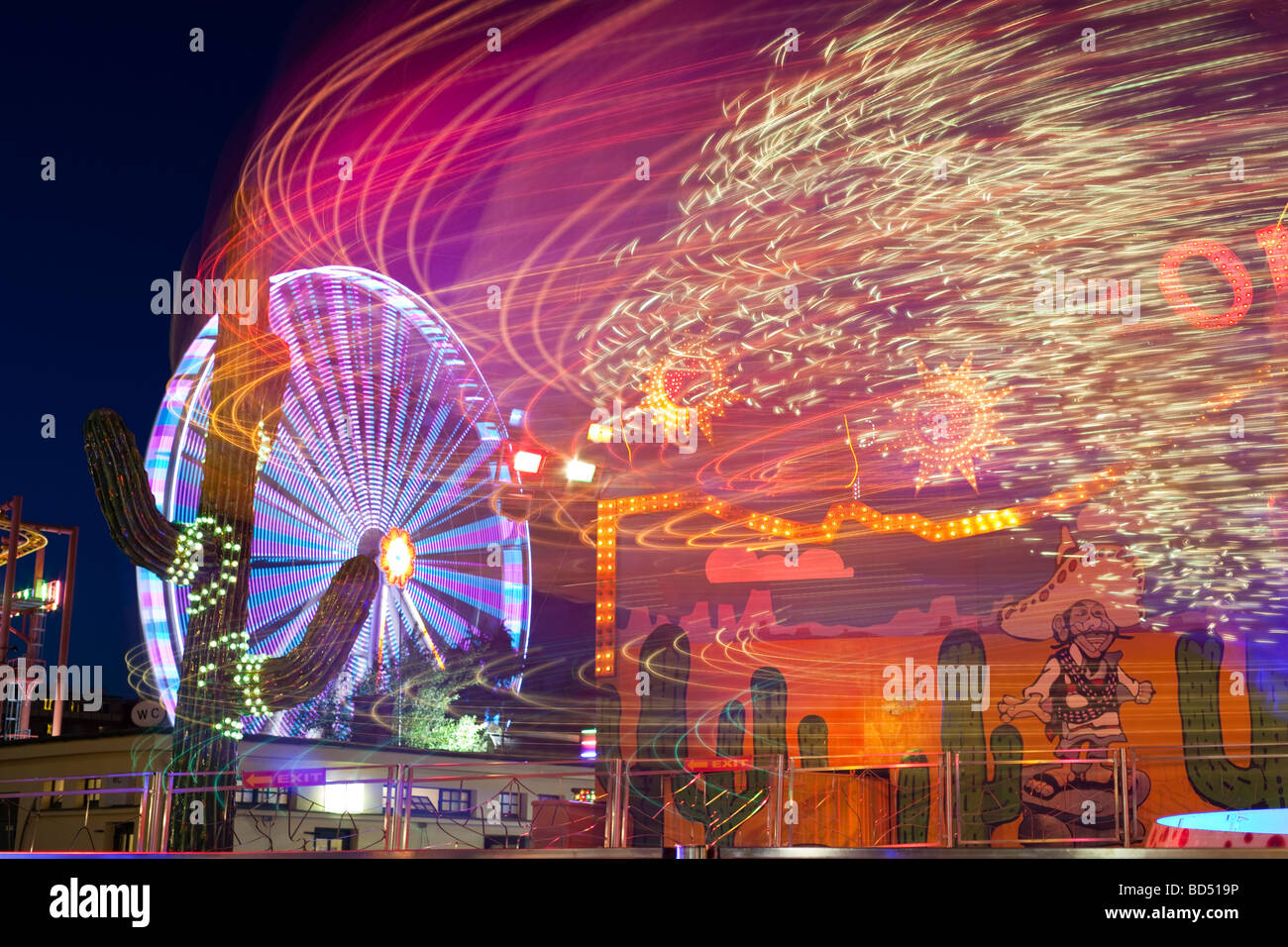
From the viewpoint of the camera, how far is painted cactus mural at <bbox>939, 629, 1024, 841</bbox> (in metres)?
12.3

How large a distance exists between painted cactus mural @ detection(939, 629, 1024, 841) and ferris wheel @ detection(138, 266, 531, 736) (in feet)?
26.7

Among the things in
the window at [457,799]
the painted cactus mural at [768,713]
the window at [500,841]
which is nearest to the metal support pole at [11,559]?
the window at [457,799]

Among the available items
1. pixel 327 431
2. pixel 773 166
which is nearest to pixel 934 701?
pixel 773 166

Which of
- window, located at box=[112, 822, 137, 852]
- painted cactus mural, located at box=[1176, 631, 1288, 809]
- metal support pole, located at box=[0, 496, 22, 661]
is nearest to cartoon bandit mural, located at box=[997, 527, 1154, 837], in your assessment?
painted cactus mural, located at box=[1176, 631, 1288, 809]

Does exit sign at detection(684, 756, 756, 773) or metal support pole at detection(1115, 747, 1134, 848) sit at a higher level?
metal support pole at detection(1115, 747, 1134, 848)

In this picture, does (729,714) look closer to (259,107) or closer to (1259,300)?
(1259,300)

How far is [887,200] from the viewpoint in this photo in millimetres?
17250

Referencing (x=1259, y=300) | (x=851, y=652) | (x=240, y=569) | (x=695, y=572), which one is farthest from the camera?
(x=695, y=572)

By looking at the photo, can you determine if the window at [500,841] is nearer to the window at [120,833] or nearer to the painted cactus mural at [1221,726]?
the window at [120,833]

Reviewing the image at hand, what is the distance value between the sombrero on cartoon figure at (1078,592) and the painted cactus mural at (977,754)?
524 millimetres

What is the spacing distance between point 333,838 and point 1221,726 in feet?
32.7

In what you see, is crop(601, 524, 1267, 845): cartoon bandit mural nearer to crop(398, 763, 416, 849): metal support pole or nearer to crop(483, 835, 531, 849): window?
crop(483, 835, 531, 849): window

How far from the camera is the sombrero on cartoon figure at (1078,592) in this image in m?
12.4

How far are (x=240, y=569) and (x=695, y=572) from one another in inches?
239
